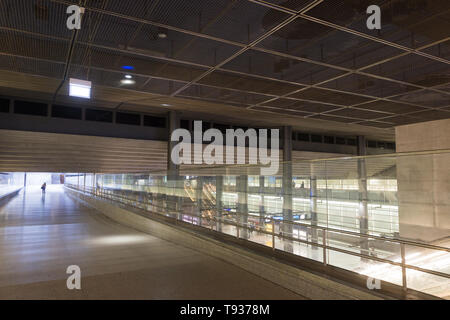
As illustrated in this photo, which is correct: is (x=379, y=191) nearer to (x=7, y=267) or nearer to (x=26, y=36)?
(x=7, y=267)

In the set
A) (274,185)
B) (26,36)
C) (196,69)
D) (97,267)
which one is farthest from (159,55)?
(97,267)

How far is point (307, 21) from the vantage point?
631 centimetres

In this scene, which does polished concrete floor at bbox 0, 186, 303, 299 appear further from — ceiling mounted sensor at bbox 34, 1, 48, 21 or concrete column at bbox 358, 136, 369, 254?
ceiling mounted sensor at bbox 34, 1, 48, 21

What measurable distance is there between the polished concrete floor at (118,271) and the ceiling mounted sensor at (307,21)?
490 cm

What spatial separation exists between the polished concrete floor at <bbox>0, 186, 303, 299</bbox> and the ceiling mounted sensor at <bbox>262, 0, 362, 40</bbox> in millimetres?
4900

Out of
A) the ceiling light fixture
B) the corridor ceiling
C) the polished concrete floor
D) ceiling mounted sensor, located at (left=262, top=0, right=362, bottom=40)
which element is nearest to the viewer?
the polished concrete floor

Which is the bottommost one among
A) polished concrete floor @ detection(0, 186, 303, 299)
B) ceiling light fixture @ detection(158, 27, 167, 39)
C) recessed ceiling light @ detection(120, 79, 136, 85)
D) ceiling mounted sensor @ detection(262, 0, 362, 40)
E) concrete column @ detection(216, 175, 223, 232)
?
polished concrete floor @ detection(0, 186, 303, 299)

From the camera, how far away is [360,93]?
1152cm

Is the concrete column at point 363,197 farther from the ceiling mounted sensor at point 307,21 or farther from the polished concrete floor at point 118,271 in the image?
the ceiling mounted sensor at point 307,21

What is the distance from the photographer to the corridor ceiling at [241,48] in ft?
19.4

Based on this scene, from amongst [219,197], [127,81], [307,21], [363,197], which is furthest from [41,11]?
[363,197]

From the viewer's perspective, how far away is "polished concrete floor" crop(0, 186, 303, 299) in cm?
406

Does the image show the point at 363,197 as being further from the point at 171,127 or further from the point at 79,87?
the point at 171,127

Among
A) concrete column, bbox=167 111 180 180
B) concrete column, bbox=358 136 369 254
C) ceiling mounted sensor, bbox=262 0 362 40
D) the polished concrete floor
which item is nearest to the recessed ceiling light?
the polished concrete floor
